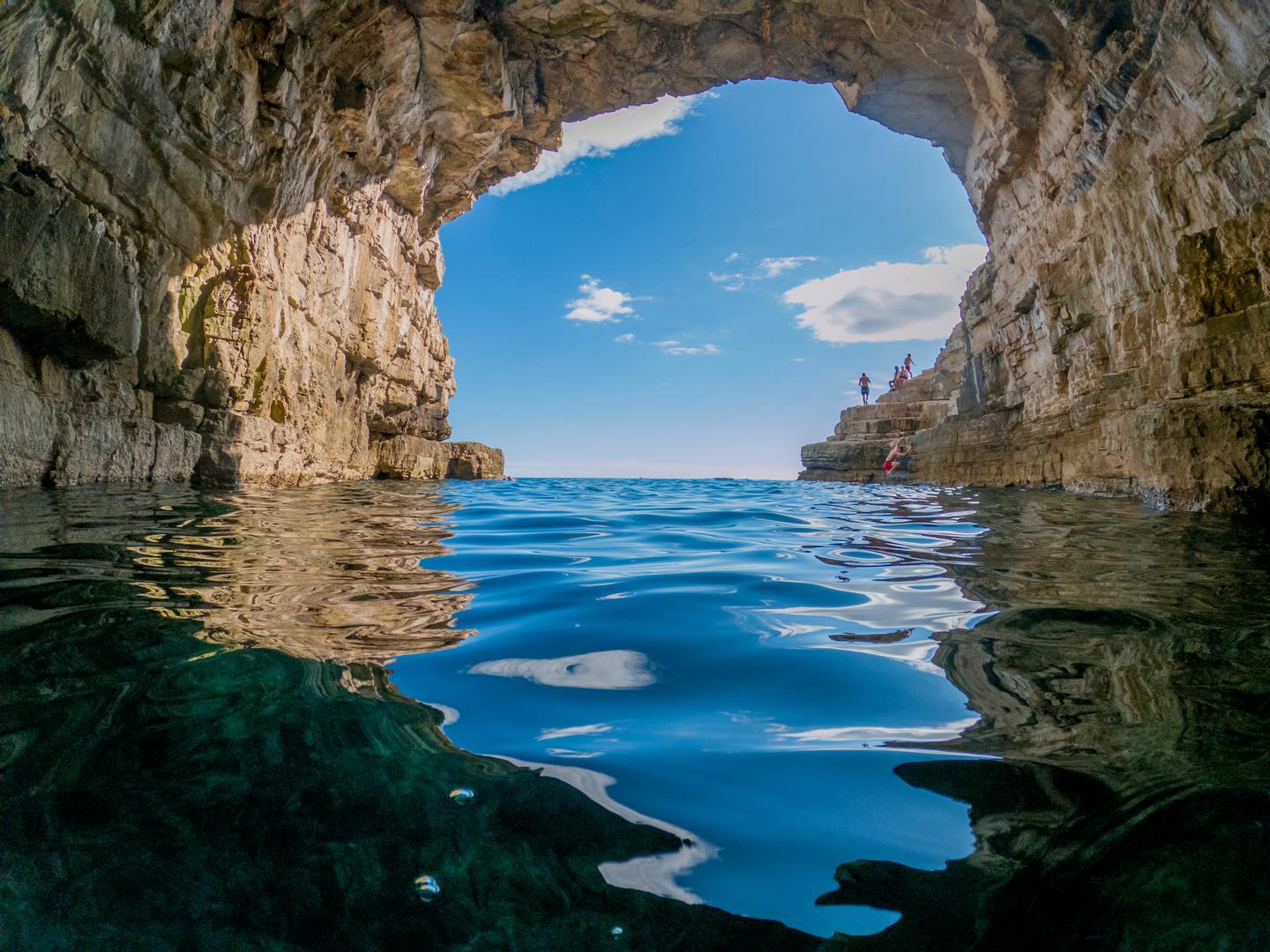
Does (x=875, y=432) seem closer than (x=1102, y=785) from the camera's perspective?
No

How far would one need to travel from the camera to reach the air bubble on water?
2.62 ft

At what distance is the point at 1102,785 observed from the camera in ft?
3.29

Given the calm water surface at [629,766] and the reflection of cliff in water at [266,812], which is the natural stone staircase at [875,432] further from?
the reflection of cliff in water at [266,812]

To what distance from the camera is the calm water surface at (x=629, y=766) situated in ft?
2.50

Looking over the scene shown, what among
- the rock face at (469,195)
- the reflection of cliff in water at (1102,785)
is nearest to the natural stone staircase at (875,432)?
the rock face at (469,195)

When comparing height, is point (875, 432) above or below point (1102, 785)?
above

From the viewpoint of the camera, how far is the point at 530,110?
48.6 feet

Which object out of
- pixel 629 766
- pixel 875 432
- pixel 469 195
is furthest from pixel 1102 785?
pixel 875 432

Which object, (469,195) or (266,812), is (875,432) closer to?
(469,195)

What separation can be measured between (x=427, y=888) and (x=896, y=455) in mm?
19371

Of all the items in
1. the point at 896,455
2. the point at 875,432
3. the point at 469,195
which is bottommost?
the point at 896,455

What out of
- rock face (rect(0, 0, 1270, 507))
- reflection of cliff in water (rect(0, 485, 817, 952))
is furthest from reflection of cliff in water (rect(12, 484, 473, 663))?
rock face (rect(0, 0, 1270, 507))

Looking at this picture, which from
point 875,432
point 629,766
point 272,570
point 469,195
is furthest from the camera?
point 875,432

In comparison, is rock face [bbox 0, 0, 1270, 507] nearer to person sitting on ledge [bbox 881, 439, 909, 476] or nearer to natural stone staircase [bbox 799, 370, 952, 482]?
person sitting on ledge [bbox 881, 439, 909, 476]
